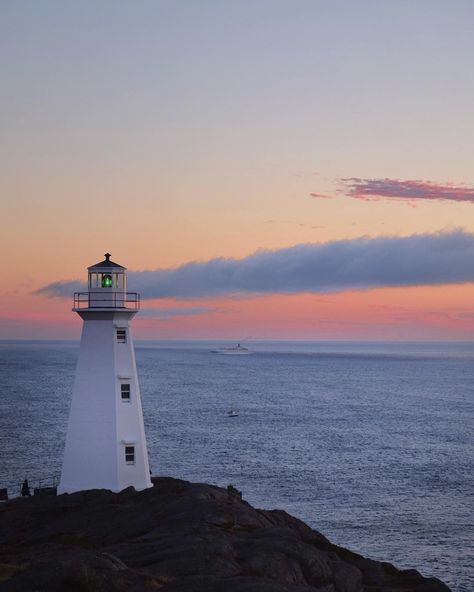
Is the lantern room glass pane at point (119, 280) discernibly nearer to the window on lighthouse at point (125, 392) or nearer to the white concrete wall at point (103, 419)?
the white concrete wall at point (103, 419)

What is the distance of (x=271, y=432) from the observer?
10175 cm

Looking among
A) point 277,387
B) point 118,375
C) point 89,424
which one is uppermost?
point 118,375

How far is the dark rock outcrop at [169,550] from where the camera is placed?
2419cm

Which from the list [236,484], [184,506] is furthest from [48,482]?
[184,506]

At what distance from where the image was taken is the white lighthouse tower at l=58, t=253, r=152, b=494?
42156 millimetres

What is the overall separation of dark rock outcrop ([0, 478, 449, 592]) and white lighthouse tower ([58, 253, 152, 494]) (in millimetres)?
1133

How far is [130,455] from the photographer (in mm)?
42562

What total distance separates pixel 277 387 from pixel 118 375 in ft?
475

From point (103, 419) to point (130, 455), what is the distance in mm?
2421

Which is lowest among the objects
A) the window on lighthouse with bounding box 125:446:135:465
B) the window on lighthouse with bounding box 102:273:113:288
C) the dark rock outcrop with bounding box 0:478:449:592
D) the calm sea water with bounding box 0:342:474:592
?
the calm sea water with bounding box 0:342:474:592

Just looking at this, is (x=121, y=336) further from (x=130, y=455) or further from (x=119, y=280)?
(x=130, y=455)

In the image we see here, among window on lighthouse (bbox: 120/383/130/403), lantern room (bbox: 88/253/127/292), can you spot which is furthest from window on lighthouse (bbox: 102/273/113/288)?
window on lighthouse (bbox: 120/383/130/403)

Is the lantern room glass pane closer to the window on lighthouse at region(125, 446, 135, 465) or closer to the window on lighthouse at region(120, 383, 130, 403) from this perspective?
the window on lighthouse at region(120, 383, 130, 403)

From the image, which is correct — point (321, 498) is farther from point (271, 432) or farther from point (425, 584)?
point (271, 432)
